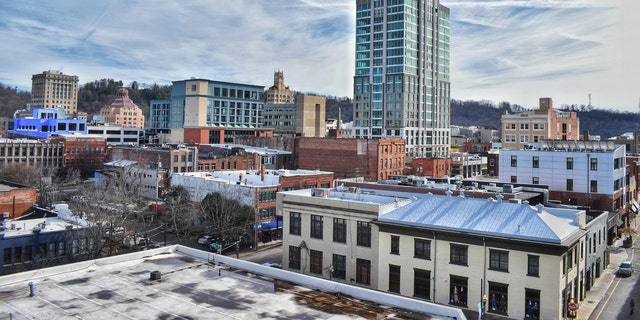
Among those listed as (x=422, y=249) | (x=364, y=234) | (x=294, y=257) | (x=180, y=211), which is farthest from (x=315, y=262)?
(x=180, y=211)

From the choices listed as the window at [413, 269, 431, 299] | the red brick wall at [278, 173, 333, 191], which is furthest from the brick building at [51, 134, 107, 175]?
the window at [413, 269, 431, 299]

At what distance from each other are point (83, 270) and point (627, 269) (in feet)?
159

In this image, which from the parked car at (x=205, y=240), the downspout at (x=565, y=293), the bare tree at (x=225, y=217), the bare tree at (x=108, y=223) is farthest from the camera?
the parked car at (x=205, y=240)

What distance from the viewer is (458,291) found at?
3572 centimetres

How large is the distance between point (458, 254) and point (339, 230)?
33.7 ft

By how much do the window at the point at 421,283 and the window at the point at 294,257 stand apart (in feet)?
37.4

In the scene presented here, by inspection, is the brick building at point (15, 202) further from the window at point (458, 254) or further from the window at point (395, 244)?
the window at point (458, 254)

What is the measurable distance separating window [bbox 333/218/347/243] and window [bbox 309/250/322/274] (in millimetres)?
2291

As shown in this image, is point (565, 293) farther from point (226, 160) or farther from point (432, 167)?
point (226, 160)

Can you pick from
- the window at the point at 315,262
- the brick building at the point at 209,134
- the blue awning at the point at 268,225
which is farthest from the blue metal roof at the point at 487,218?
the brick building at the point at 209,134

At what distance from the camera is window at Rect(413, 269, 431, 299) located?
37000 mm

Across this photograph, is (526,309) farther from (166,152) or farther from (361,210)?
(166,152)

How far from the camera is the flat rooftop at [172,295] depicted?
2491cm

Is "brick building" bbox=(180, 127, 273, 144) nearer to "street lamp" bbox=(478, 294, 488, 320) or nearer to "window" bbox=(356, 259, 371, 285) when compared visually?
"window" bbox=(356, 259, 371, 285)
